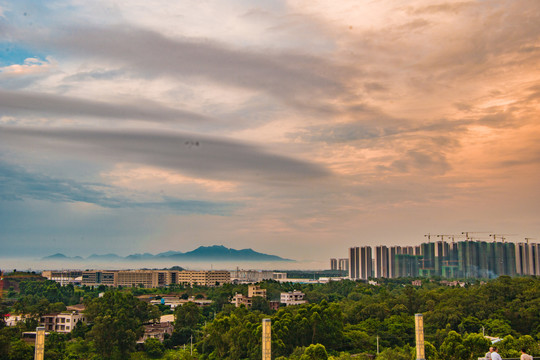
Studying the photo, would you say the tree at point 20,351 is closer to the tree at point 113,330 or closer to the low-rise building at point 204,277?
the tree at point 113,330

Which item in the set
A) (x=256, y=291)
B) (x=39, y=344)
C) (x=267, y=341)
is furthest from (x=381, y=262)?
(x=39, y=344)

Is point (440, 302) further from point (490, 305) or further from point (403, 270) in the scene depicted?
point (403, 270)

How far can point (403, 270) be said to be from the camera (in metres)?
99.8

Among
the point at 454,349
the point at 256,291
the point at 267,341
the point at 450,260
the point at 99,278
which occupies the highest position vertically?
the point at 267,341

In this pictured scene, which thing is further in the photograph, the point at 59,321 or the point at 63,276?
the point at 63,276

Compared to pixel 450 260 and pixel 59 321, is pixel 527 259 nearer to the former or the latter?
pixel 450 260

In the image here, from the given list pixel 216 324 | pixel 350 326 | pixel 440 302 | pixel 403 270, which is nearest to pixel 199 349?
pixel 216 324

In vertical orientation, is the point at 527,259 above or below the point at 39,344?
below

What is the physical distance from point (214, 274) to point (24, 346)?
7068 centimetres

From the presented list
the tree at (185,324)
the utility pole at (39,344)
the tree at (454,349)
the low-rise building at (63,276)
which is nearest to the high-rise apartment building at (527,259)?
the tree at (185,324)

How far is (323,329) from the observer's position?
79.0 ft

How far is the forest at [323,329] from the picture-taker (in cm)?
2120

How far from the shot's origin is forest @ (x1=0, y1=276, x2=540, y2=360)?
21.2 meters

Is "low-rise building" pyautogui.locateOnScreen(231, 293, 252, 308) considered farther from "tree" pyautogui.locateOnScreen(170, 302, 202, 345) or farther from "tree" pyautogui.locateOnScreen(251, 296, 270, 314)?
"tree" pyautogui.locateOnScreen(170, 302, 202, 345)
